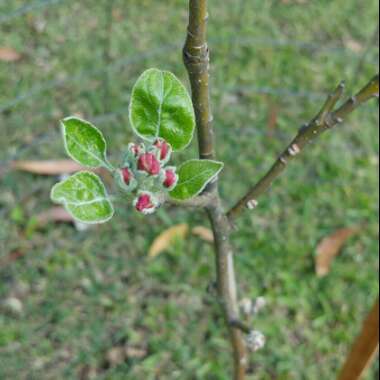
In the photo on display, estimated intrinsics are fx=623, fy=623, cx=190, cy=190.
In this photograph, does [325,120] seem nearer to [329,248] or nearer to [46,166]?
[329,248]

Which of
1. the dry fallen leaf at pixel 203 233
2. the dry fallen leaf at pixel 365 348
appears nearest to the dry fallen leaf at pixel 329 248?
the dry fallen leaf at pixel 203 233

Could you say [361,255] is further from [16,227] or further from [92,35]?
[92,35]

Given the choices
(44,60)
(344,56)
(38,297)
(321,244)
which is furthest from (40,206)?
(344,56)

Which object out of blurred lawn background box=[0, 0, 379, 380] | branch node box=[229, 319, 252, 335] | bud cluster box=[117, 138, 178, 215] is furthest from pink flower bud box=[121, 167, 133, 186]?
blurred lawn background box=[0, 0, 379, 380]

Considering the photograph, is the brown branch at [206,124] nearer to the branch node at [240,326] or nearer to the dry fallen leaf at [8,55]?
the branch node at [240,326]

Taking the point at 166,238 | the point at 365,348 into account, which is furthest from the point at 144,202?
the point at 166,238
